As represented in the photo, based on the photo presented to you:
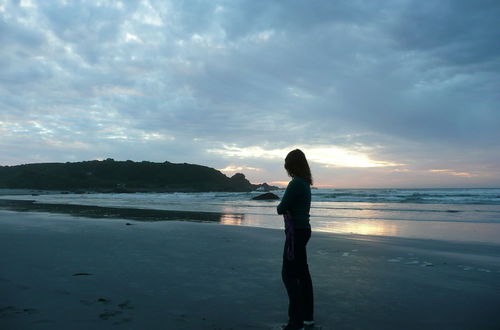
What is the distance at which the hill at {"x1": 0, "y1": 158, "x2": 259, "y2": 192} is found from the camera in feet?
263

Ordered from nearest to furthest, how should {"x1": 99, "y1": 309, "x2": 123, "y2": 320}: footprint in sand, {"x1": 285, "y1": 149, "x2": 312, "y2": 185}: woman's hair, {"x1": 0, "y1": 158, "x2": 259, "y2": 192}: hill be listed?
{"x1": 99, "y1": 309, "x2": 123, "y2": 320}: footprint in sand, {"x1": 285, "y1": 149, "x2": 312, "y2": 185}: woman's hair, {"x1": 0, "y1": 158, "x2": 259, "y2": 192}: hill

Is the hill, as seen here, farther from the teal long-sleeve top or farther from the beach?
the teal long-sleeve top

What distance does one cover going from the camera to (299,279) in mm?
3795

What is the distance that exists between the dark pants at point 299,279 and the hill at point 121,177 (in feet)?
260

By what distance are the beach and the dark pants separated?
0.23 m

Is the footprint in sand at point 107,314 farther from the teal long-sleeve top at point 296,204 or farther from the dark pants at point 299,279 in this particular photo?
the teal long-sleeve top at point 296,204

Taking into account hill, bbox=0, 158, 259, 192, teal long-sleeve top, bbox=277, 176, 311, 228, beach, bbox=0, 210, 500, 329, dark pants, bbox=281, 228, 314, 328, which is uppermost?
hill, bbox=0, 158, 259, 192

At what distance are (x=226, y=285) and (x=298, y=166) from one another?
2167 mm

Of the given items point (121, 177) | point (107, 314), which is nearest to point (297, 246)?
point (107, 314)

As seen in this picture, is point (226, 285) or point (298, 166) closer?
point (298, 166)

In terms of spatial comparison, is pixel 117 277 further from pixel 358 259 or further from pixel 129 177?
pixel 129 177

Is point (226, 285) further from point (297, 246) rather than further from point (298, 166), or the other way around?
point (298, 166)

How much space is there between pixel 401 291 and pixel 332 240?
4417 millimetres

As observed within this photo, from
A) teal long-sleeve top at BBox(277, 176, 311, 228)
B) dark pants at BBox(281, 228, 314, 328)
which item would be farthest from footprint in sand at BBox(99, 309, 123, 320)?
teal long-sleeve top at BBox(277, 176, 311, 228)
